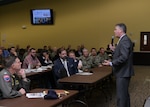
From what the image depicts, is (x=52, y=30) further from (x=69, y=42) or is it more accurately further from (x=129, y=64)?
(x=129, y=64)

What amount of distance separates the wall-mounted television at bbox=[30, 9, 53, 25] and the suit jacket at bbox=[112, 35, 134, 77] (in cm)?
1113

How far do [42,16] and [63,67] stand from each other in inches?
396

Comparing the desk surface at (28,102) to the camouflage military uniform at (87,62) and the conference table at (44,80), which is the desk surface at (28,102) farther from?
the camouflage military uniform at (87,62)

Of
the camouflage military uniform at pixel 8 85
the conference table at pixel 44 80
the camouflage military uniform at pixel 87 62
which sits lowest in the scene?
the conference table at pixel 44 80

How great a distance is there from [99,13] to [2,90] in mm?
12108

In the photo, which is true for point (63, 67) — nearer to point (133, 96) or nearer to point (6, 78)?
point (133, 96)

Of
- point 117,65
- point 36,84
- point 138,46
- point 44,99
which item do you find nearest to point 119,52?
point 117,65

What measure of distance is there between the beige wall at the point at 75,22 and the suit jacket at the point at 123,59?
10172mm

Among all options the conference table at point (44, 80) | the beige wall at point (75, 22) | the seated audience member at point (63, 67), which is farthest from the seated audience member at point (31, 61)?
the beige wall at point (75, 22)

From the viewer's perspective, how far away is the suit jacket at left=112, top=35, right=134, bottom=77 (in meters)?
4.58

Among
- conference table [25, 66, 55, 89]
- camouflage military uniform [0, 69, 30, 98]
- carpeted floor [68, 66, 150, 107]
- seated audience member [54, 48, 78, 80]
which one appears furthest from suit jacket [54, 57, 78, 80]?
camouflage military uniform [0, 69, 30, 98]

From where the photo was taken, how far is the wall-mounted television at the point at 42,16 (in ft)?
50.9

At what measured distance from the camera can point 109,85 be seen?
884 cm

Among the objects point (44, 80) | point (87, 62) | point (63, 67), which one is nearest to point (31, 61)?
point (44, 80)
